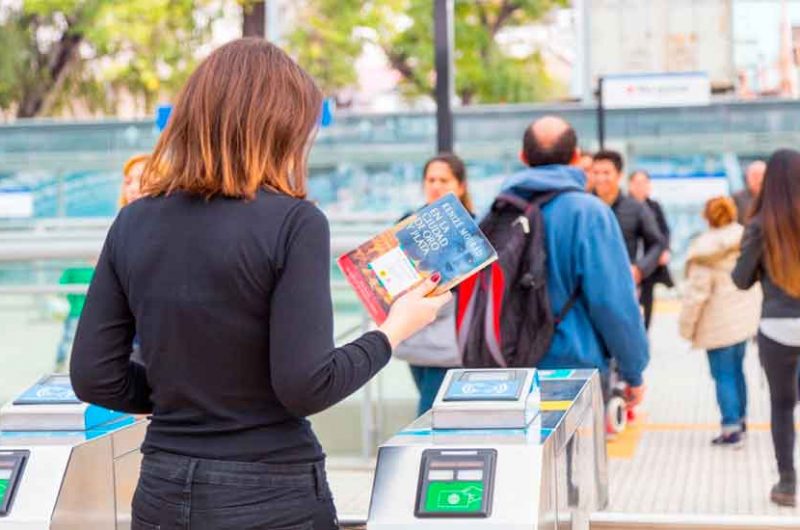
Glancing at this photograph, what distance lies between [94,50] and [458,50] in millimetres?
8069

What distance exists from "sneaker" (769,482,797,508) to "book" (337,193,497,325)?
4006mm

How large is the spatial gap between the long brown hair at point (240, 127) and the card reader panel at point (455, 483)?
734 mm

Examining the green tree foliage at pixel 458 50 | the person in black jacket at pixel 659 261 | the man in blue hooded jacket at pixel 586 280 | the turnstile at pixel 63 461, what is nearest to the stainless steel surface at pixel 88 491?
the turnstile at pixel 63 461

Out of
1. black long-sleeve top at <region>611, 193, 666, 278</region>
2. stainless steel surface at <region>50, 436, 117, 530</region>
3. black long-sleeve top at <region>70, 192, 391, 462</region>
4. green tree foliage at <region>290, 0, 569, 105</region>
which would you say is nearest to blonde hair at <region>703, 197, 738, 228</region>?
black long-sleeve top at <region>611, 193, 666, 278</region>

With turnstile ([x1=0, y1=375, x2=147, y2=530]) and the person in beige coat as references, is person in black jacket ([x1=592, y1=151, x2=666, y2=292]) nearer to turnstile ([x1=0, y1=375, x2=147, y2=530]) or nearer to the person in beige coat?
the person in beige coat

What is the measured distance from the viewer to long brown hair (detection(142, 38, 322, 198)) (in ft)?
9.38

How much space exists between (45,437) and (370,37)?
2543 centimetres

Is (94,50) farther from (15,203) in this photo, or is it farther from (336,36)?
(15,203)

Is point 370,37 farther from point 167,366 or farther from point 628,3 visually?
point 167,366

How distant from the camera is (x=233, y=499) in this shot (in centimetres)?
283

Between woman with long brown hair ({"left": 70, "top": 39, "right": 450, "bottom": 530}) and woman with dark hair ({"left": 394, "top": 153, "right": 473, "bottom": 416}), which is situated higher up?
woman with long brown hair ({"left": 70, "top": 39, "right": 450, "bottom": 530})

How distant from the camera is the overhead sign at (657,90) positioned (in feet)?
63.3

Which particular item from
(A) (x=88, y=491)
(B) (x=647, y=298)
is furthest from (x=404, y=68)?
(A) (x=88, y=491)

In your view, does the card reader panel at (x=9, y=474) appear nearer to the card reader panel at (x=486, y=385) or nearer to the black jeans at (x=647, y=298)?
the card reader panel at (x=486, y=385)
